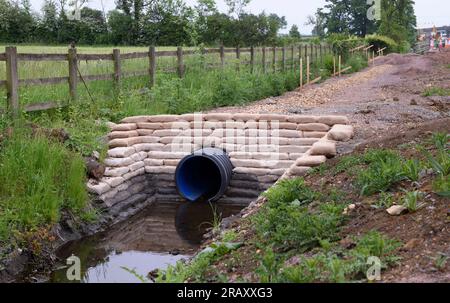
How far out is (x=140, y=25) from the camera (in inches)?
1548

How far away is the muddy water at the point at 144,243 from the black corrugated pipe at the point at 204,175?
0.81 ft

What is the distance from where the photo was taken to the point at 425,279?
3.52m

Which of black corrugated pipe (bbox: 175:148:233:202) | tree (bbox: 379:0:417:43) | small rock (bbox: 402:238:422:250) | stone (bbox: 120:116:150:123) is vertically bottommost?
black corrugated pipe (bbox: 175:148:233:202)

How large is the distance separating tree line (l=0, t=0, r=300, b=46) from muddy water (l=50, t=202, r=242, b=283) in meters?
26.7

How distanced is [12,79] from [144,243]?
3278mm

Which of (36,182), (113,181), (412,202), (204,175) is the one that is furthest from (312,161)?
(412,202)

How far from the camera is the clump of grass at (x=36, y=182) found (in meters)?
6.82

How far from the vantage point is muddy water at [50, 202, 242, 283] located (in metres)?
6.52

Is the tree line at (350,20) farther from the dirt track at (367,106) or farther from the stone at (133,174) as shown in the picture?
the stone at (133,174)

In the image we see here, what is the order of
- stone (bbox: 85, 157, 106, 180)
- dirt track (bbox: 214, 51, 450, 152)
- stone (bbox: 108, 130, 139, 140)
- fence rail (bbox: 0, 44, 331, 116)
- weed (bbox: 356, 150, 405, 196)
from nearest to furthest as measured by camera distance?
weed (bbox: 356, 150, 405, 196)
stone (bbox: 85, 157, 106, 180)
fence rail (bbox: 0, 44, 331, 116)
stone (bbox: 108, 130, 139, 140)
dirt track (bbox: 214, 51, 450, 152)

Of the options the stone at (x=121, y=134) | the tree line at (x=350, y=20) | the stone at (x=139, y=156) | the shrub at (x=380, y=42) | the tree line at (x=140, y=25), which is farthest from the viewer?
the tree line at (x=350, y=20)

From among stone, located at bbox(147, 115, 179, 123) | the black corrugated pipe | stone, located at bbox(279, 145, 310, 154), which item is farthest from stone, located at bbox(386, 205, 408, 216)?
stone, located at bbox(147, 115, 179, 123)

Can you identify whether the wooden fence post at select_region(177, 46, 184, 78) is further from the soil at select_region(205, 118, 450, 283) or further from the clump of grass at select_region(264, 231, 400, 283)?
the clump of grass at select_region(264, 231, 400, 283)

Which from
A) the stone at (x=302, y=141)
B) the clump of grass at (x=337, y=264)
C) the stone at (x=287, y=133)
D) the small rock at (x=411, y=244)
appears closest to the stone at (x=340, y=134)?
the stone at (x=302, y=141)
